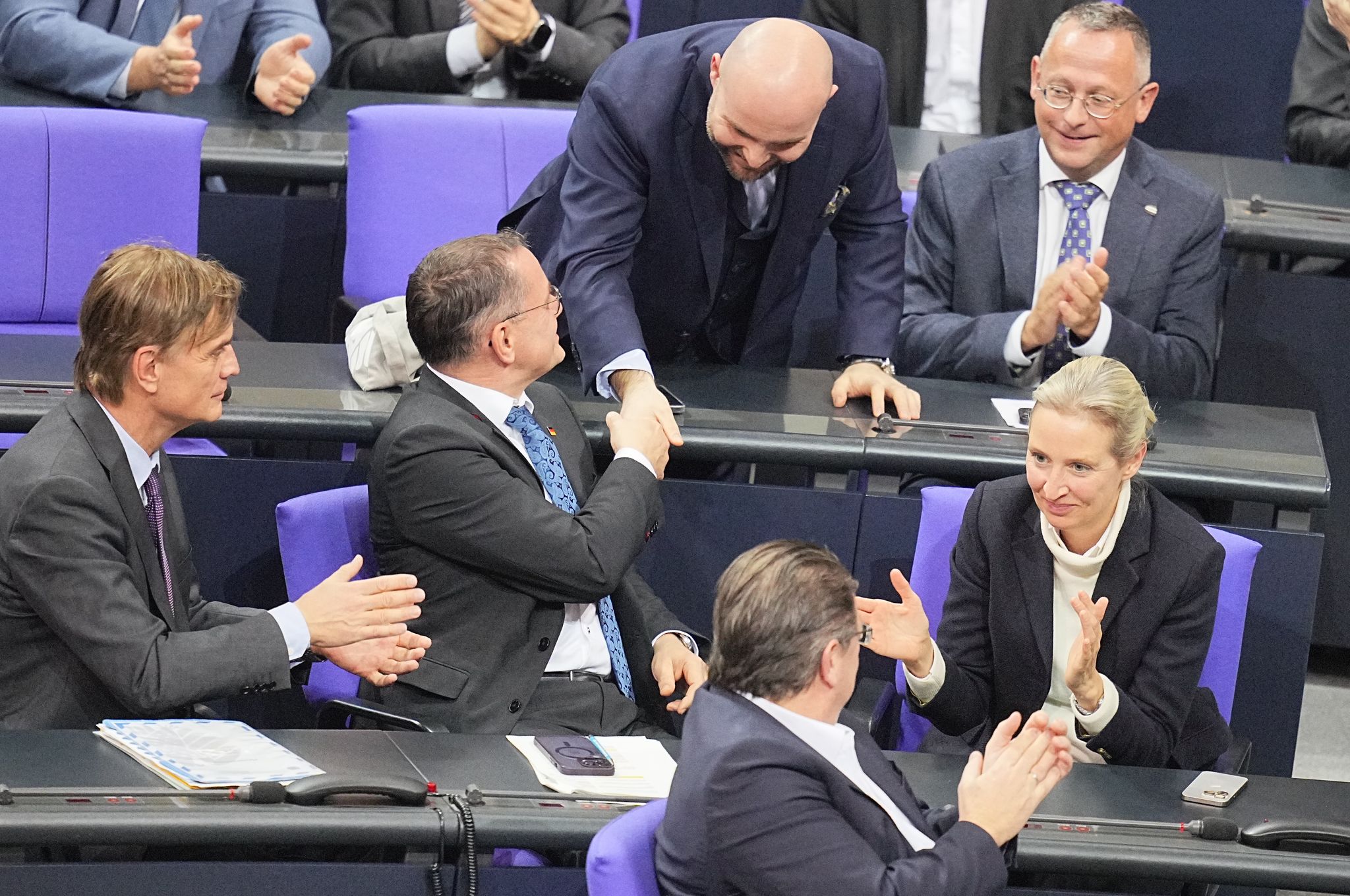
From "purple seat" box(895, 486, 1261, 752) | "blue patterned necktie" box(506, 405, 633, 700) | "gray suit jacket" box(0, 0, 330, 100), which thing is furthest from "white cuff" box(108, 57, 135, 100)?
"purple seat" box(895, 486, 1261, 752)

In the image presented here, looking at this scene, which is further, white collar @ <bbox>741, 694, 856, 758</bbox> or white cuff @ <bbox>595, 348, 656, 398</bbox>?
white cuff @ <bbox>595, 348, 656, 398</bbox>

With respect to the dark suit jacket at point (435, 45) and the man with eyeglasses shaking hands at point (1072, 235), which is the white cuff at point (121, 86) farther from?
the man with eyeglasses shaking hands at point (1072, 235)

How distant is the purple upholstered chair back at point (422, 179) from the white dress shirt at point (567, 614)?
1016mm

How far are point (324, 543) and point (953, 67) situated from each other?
235 cm

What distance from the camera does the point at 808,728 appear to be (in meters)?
1.97

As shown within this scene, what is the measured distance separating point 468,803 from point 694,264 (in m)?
1.38

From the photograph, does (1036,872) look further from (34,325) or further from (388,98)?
(388,98)

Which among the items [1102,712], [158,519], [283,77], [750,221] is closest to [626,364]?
[750,221]

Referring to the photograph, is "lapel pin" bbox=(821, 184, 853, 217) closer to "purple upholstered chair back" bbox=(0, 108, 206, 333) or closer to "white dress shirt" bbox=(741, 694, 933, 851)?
"purple upholstered chair back" bbox=(0, 108, 206, 333)

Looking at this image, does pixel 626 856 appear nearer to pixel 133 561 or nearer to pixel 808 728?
pixel 808 728

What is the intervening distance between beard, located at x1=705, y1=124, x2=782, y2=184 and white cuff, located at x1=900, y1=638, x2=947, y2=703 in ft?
2.98

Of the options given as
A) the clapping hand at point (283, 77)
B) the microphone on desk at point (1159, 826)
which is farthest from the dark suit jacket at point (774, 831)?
the clapping hand at point (283, 77)

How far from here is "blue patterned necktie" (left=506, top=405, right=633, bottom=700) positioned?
8.94 feet

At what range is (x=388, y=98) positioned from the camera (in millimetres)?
4160
